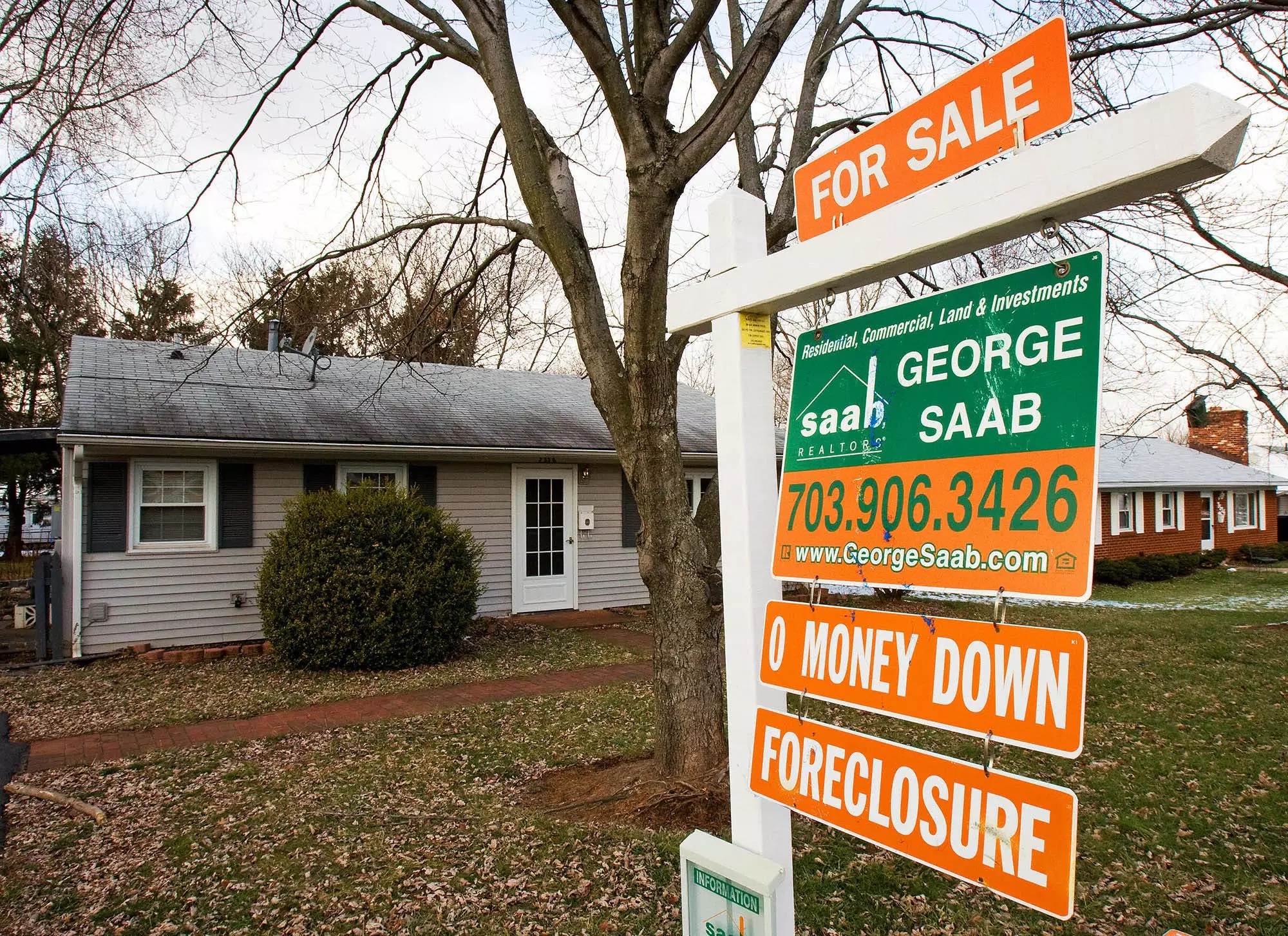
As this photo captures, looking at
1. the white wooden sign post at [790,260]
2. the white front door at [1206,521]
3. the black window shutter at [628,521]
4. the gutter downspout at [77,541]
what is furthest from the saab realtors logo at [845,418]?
the white front door at [1206,521]

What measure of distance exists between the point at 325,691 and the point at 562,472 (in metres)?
5.67

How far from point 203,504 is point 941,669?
1045 centimetres

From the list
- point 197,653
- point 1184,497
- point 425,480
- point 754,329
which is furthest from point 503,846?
point 1184,497

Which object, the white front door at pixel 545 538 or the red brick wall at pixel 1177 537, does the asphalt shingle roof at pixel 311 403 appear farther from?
the red brick wall at pixel 1177 537

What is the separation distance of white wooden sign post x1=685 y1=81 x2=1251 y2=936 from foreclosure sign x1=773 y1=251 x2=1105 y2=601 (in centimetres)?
13

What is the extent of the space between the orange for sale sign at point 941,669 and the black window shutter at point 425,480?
995 cm

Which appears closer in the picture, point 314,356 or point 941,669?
point 941,669

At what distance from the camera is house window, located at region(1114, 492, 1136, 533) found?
23.1 metres

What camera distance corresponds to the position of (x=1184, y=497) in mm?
25438

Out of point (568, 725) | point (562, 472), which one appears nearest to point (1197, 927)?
point (568, 725)

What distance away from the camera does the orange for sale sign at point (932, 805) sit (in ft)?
4.90

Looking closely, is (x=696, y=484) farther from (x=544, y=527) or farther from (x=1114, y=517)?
(x=1114, y=517)

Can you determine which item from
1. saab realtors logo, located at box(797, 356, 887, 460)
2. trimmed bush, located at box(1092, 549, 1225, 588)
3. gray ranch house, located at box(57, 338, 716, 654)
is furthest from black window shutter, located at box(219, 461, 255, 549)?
trimmed bush, located at box(1092, 549, 1225, 588)

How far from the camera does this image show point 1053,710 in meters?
1.49
